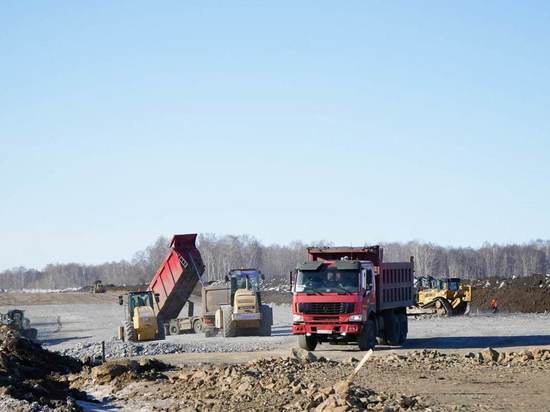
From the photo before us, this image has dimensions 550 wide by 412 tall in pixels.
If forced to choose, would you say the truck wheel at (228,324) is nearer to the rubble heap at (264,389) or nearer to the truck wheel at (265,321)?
the truck wheel at (265,321)

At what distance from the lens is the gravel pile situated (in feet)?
102

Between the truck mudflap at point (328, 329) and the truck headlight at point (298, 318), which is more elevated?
the truck headlight at point (298, 318)

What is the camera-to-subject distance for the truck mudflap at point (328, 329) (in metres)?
27.1

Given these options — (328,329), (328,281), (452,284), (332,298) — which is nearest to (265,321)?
(328,329)

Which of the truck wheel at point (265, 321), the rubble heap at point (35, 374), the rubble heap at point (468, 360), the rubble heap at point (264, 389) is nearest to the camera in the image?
the rubble heap at point (264, 389)

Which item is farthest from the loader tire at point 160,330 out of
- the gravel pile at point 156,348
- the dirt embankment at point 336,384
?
the dirt embankment at point 336,384

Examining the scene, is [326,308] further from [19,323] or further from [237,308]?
[19,323]

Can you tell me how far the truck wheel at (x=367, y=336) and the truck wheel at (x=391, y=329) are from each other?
6.18 feet

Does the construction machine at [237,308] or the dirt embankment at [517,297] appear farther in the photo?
the dirt embankment at [517,297]

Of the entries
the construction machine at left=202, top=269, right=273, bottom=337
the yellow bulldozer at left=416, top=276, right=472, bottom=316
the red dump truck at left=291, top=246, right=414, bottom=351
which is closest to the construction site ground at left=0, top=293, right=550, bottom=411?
the construction machine at left=202, top=269, right=273, bottom=337

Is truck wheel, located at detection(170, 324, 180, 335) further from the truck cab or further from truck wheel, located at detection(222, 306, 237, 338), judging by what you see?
the truck cab

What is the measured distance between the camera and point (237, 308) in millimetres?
35062

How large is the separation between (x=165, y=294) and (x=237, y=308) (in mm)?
3826

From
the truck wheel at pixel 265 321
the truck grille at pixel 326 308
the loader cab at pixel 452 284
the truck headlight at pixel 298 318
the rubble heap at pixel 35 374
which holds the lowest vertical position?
the rubble heap at pixel 35 374
